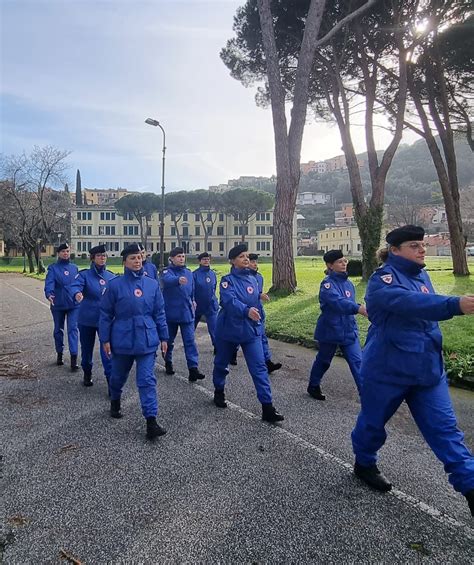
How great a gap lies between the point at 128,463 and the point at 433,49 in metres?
21.1

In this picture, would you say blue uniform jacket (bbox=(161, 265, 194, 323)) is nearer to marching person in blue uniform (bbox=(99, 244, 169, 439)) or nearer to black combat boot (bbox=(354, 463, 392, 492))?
marching person in blue uniform (bbox=(99, 244, 169, 439))

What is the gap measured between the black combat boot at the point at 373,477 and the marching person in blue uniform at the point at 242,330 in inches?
53.7

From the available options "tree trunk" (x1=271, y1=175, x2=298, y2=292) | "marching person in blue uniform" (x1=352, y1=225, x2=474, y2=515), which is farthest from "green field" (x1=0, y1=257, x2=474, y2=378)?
"marching person in blue uniform" (x1=352, y1=225, x2=474, y2=515)

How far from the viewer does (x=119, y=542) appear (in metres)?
2.67

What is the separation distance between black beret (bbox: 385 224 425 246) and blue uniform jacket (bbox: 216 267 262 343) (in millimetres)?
2022

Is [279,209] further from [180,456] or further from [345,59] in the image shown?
[180,456]

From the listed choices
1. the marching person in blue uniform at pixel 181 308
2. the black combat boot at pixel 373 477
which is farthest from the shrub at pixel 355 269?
the black combat boot at pixel 373 477

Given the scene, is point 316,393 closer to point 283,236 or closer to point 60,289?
point 60,289

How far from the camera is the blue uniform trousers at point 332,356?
5.25m

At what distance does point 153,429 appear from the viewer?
14.1ft

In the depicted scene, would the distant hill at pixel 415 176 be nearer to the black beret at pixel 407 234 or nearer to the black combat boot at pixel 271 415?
the black combat boot at pixel 271 415

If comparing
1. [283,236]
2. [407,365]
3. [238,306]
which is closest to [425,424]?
[407,365]

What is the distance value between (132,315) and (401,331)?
272 cm

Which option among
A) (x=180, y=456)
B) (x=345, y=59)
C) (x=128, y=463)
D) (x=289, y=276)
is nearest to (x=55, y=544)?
(x=128, y=463)
